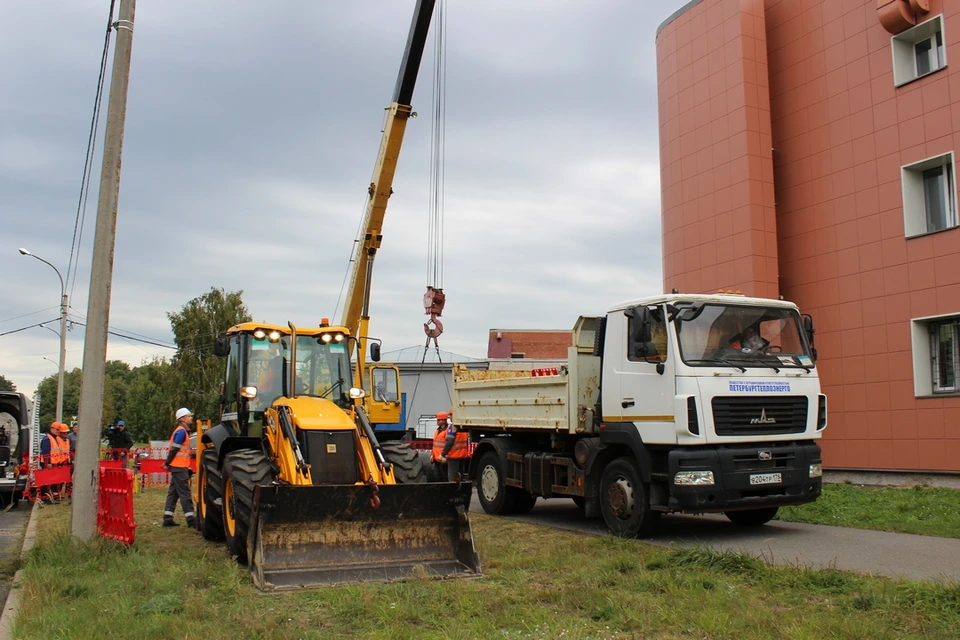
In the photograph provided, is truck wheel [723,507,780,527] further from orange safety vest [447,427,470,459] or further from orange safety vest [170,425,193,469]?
orange safety vest [170,425,193,469]

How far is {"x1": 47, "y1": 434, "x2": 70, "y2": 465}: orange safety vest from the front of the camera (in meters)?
18.3

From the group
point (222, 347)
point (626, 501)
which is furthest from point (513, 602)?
point (222, 347)

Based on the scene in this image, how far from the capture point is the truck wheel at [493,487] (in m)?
13.3

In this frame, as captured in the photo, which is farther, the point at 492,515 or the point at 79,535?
the point at 492,515

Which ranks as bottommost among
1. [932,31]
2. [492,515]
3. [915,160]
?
[492,515]

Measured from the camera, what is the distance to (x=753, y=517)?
11336 mm

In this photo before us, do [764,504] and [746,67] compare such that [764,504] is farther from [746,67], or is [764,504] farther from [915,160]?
[746,67]

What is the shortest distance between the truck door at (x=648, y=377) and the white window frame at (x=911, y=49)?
996 cm

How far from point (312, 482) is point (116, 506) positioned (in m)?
3.11

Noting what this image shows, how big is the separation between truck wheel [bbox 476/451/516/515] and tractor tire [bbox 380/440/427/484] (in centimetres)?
377

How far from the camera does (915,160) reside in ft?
53.6

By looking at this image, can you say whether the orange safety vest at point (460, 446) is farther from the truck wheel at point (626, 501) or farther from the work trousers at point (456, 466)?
the truck wheel at point (626, 501)

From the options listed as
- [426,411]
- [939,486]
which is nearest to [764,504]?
[939,486]

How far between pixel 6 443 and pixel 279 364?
1365cm
